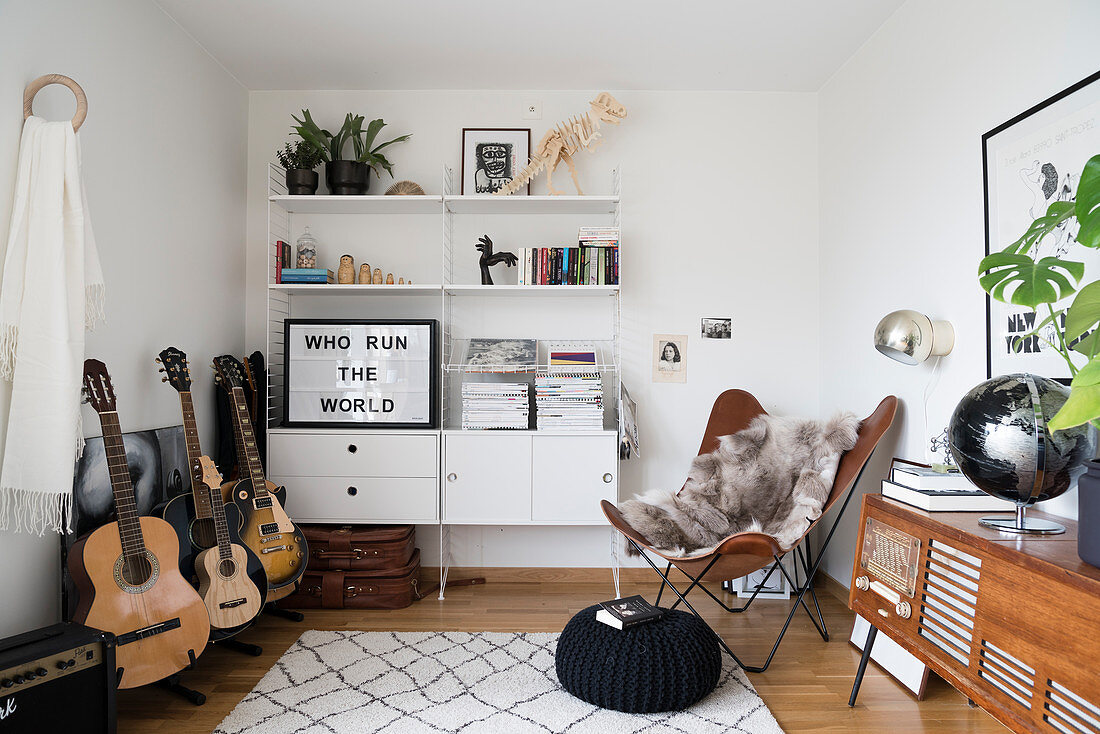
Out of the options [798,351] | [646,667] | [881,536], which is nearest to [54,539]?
[646,667]

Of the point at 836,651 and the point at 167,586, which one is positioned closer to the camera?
the point at 167,586

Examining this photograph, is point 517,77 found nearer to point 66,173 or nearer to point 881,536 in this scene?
point 66,173

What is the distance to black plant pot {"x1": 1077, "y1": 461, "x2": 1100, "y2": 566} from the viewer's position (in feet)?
4.30

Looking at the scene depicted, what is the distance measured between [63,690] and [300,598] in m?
1.39

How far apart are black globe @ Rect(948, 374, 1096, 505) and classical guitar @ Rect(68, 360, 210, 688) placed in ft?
7.58

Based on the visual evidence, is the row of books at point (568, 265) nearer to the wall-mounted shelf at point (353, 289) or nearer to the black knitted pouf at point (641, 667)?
the wall-mounted shelf at point (353, 289)

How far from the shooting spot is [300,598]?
10.3 feet

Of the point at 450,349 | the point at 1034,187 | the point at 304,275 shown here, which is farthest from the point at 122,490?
the point at 1034,187

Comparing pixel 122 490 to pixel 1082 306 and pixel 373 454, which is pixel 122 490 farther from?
pixel 1082 306

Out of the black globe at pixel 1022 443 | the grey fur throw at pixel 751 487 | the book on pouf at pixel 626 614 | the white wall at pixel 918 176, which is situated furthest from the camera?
the grey fur throw at pixel 751 487

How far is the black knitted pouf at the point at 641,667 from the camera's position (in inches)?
84.5

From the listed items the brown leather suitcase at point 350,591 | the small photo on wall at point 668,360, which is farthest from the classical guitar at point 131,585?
the small photo on wall at point 668,360

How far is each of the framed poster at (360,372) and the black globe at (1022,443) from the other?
228cm

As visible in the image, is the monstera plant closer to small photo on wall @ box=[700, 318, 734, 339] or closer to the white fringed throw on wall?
small photo on wall @ box=[700, 318, 734, 339]
